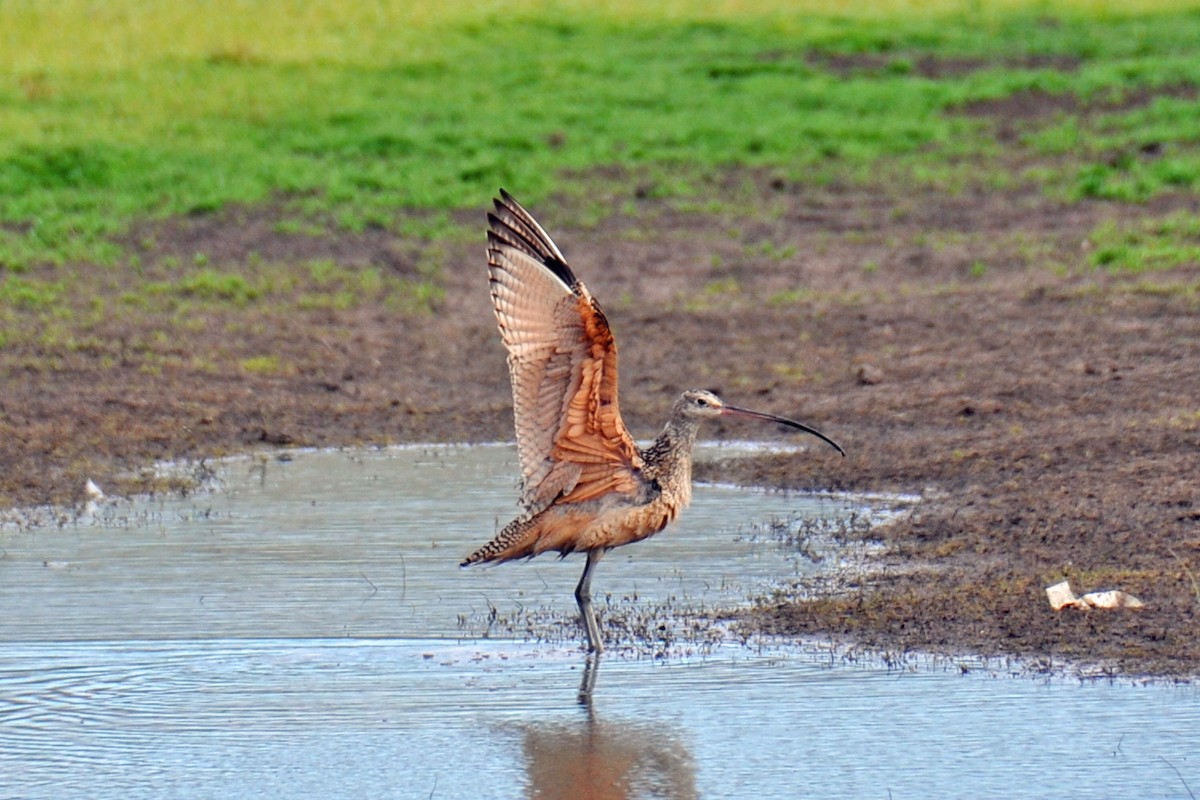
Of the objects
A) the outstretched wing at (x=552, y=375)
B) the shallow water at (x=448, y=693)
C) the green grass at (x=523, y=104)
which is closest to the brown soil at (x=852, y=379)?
the shallow water at (x=448, y=693)

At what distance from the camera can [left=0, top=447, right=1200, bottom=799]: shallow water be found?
5.39 meters

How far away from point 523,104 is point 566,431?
11517 millimetres

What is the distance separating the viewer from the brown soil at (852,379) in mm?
7137

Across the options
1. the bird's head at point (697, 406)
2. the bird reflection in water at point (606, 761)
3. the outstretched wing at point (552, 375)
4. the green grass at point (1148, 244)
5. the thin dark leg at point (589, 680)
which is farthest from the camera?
the green grass at point (1148, 244)

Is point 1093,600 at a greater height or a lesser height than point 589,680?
greater

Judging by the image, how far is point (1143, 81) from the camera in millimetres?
18328

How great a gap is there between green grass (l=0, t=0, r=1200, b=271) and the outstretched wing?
6.41 m

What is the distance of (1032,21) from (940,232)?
28.1 ft

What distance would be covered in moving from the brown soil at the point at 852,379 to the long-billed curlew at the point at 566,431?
24.8 inches

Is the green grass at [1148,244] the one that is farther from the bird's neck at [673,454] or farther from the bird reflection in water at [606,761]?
the bird reflection in water at [606,761]

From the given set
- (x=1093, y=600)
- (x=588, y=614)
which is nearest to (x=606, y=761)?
(x=588, y=614)

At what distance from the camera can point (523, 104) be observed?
707 inches

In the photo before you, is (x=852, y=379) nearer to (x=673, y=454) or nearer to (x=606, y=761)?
(x=673, y=454)

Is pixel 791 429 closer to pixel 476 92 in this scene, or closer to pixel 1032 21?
pixel 476 92
